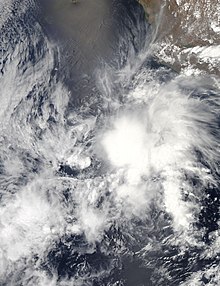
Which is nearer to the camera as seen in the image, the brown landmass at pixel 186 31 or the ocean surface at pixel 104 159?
the ocean surface at pixel 104 159

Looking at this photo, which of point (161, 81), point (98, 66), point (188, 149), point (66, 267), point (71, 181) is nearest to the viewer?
point (66, 267)

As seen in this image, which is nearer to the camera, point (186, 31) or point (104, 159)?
point (104, 159)

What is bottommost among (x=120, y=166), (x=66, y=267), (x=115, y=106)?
(x=66, y=267)

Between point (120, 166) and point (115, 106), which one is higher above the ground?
point (115, 106)

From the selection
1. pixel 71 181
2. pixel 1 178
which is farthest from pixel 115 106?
pixel 1 178

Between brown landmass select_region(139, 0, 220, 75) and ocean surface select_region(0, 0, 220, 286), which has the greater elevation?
brown landmass select_region(139, 0, 220, 75)

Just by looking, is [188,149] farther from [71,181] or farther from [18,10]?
[18,10]

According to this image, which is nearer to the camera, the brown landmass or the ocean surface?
the ocean surface

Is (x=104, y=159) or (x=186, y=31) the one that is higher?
(x=186, y=31)
